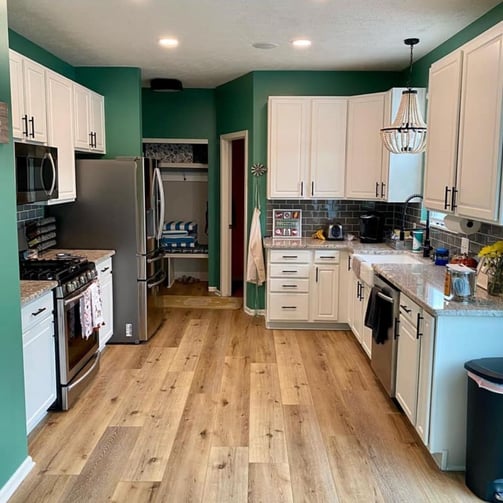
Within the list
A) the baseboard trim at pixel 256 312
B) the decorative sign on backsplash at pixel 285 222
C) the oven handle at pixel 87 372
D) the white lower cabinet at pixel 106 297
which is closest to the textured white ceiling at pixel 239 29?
the decorative sign on backsplash at pixel 285 222

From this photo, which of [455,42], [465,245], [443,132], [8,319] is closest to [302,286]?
[465,245]

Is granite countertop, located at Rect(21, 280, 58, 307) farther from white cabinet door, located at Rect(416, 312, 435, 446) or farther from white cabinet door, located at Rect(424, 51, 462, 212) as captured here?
white cabinet door, located at Rect(424, 51, 462, 212)

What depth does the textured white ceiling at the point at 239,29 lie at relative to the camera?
3.51 meters

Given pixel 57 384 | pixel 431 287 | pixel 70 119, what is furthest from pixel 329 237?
pixel 57 384

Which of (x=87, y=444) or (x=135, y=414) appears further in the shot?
(x=135, y=414)

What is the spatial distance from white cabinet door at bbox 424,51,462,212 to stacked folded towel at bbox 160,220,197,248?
14.2 feet

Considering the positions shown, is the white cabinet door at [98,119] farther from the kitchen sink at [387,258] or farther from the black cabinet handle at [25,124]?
the kitchen sink at [387,258]

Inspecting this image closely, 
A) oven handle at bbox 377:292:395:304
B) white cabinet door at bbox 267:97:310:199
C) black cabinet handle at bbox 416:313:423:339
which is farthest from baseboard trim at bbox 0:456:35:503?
white cabinet door at bbox 267:97:310:199

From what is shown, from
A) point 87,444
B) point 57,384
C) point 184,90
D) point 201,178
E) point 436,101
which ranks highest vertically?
point 184,90

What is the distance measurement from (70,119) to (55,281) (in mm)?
1740

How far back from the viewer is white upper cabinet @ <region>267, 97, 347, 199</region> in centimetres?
532

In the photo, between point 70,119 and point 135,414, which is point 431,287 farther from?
point 70,119

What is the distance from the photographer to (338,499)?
8.33 feet

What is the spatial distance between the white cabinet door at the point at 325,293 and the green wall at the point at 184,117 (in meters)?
2.35
